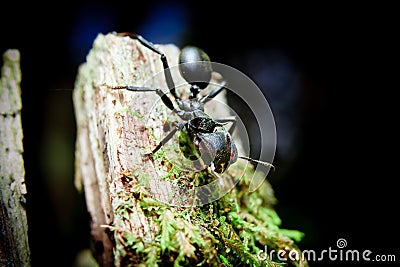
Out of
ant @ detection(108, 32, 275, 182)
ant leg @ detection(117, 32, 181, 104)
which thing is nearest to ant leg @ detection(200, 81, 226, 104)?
ant @ detection(108, 32, 275, 182)

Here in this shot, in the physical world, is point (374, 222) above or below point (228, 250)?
below

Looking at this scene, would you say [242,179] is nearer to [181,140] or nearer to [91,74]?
[181,140]

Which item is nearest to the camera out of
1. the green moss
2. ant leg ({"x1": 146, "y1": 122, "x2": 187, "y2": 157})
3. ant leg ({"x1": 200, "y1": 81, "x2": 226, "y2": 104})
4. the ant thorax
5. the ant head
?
the green moss

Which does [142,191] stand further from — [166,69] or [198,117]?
[166,69]

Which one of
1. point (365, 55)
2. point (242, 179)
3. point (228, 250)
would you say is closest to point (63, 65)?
point (242, 179)

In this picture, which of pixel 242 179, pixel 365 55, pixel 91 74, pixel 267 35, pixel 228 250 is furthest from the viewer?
pixel 267 35

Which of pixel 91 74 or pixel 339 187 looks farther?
pixel 339 187

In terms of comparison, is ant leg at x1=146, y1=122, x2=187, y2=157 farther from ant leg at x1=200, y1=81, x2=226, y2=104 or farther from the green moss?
Result: ant leg at x1=200, y1=81, x2=226, y2=104

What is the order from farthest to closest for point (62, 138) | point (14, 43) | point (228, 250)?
1. point (62, 138)
2. point (14, 43)
3. point (228, 250)
